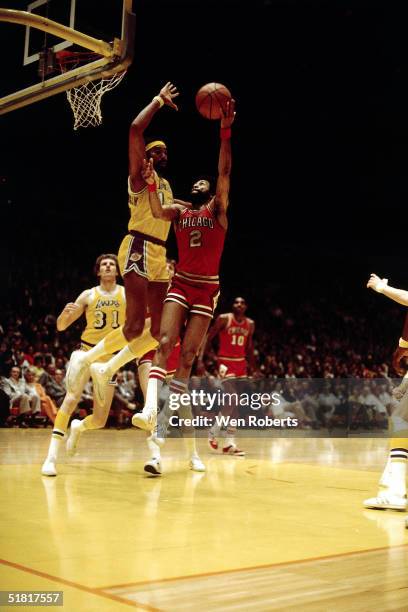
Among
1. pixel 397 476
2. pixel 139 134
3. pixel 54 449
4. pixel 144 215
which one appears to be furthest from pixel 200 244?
pixel 397 476

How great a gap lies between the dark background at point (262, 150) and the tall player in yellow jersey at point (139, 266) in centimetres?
318

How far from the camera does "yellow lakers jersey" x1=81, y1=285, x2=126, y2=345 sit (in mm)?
6930

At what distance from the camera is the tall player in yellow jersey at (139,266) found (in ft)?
19.5

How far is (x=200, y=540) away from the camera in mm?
3461

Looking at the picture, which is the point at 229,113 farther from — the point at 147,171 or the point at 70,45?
the point at 70,45

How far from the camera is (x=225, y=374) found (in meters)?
10.6

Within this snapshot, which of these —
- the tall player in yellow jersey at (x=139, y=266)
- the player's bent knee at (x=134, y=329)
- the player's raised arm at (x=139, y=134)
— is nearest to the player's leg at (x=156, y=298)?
the tall player in yellow jersey at (x=139, y=266)

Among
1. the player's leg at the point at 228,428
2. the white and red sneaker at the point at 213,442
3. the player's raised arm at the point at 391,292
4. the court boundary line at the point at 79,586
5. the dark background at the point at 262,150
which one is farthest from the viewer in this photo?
the dark background at the point at 262,150

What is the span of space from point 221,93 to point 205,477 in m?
3.25

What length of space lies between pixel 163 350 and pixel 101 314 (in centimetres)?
145

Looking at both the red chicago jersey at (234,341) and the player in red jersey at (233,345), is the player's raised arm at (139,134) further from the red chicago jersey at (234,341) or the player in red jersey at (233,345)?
the red chicago jersey at (234,341)

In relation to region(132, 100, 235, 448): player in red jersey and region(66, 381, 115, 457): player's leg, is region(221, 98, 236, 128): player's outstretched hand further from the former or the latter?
region(66, 381, 115, 457): player's leg

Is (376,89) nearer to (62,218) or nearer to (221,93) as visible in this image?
(62,218)

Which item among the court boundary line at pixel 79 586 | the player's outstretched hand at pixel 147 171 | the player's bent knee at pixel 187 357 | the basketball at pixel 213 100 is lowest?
the court boundary line at pixel 79 586
